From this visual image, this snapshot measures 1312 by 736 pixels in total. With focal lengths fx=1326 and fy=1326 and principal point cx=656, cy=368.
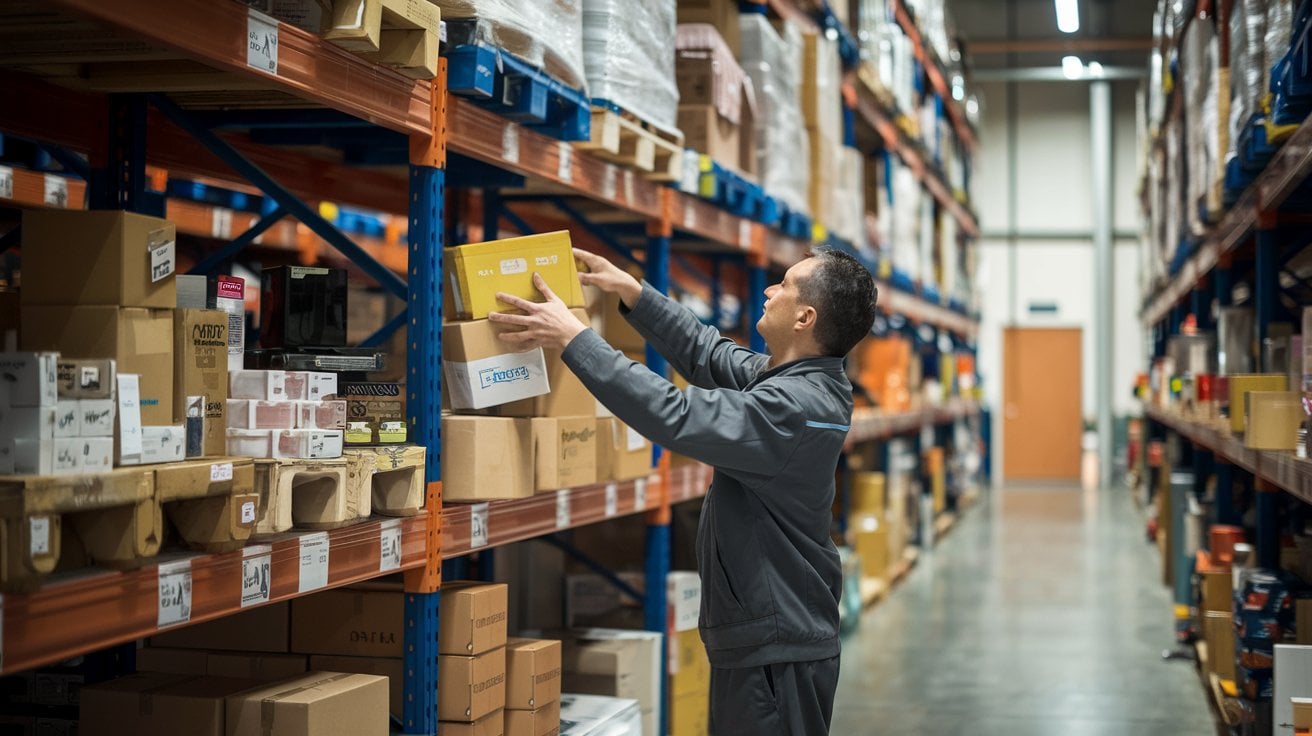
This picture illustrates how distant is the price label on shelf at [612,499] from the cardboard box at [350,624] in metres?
1.32

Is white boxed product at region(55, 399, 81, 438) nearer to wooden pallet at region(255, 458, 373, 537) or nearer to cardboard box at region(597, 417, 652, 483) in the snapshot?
wooden pallet at region(255, 458, 373, 537)

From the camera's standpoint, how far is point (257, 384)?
3072 millimetres

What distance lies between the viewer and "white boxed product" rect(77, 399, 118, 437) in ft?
7.90

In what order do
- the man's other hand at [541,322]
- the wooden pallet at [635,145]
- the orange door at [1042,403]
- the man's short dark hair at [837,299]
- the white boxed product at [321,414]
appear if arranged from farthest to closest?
the orange door at [1042,403], the wooden pallet at [635,145], the man's short dark hair at [837,299], the man's other hand at [541,322], the white boxed product at [321,414]

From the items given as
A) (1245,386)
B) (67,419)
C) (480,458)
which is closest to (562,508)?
(480,458)

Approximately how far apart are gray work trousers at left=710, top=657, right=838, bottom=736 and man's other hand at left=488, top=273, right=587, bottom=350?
1.01 m

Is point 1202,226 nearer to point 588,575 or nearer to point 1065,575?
point 588,575

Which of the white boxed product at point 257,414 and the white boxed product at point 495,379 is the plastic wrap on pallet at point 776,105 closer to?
the white boxed product at point 495,379

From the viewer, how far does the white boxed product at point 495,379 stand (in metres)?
3.69

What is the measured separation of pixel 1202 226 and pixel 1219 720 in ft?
8.78

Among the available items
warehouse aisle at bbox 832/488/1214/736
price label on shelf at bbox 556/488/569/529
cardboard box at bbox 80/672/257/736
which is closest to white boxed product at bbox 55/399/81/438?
cardboard box at bbox 80/672/257/736

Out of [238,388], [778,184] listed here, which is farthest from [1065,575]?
[238,388]

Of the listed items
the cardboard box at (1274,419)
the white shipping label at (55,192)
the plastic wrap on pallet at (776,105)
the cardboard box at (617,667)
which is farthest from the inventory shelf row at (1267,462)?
the white shipping label at (55,192)

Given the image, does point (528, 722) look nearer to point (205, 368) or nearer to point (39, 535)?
point (205, 368)
